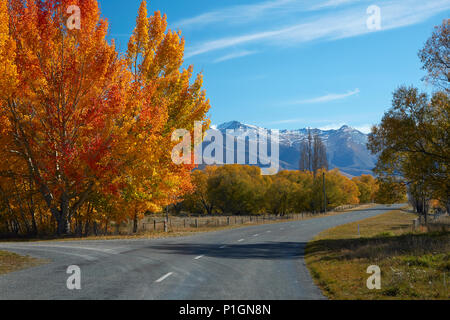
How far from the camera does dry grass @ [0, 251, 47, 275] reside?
44.1 feet

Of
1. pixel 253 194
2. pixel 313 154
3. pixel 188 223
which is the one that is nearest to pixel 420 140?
pixel 188 223

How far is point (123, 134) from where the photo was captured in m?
23.4

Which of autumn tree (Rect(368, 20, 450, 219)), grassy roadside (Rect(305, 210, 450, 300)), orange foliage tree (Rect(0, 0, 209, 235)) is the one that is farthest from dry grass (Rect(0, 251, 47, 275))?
autumn tree (Rect(368, 20, 450, 219))

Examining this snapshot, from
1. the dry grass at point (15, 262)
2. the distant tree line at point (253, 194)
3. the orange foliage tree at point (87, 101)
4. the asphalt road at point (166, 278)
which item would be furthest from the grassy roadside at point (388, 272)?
the distant tree line at point (253, 194)

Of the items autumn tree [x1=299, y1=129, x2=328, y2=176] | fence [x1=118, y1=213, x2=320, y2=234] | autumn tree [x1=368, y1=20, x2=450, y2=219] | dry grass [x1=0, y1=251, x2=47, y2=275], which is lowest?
fence [x1=118, y1=213, x2=320, y2=234]

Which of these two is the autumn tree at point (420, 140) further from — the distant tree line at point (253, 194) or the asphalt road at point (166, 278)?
the distant tree line at point (253, 194)

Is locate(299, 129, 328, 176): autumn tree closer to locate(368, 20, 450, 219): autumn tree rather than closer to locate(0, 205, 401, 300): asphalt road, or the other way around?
locate(368, 20, 450, 219): autumn tree

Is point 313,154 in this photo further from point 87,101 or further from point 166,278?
point 166,278

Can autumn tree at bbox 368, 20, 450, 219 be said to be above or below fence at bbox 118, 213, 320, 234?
above

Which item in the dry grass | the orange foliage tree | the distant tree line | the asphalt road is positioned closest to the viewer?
the asphalt road

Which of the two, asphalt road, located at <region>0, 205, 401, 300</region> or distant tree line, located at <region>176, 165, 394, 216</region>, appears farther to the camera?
distant tree line, located at <region>176, 165, 394, 216</region>

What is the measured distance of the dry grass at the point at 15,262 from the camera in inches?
529
